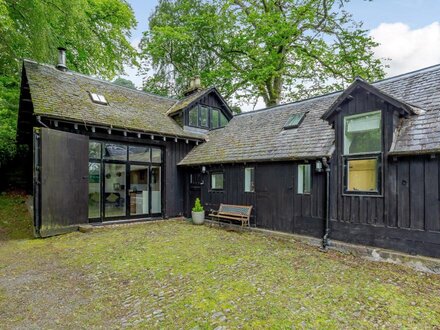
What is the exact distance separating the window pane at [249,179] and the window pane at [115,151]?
4.77 m

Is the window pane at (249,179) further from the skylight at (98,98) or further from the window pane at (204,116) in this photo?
the skylight at (98,98)

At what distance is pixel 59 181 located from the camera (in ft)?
26.6

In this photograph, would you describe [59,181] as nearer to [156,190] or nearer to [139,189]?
[139,189]

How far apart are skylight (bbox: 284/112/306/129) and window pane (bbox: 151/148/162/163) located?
17.8 feet

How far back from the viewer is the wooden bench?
357 inches

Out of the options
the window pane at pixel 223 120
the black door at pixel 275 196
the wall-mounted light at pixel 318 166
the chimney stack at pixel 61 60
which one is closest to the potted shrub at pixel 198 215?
the black door at pixel 275 196

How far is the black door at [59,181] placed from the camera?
766 cm

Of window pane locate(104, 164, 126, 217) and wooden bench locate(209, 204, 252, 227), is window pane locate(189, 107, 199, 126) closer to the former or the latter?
window pane locate(104, 164, 126, 217)

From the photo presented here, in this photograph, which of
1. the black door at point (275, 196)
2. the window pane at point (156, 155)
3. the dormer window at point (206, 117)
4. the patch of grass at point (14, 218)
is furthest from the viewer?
the dormer window at point (206, 117)

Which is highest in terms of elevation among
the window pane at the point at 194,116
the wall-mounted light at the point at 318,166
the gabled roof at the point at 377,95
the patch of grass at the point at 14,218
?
the window pane at the point at 194,116

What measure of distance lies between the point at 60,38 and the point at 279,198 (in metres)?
14.4

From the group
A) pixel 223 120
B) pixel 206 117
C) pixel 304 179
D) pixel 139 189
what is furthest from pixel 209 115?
pixel 304 179

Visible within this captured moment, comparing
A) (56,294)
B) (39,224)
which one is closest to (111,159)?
(39,224)

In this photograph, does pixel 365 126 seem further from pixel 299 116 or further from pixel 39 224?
pixel 39 224
